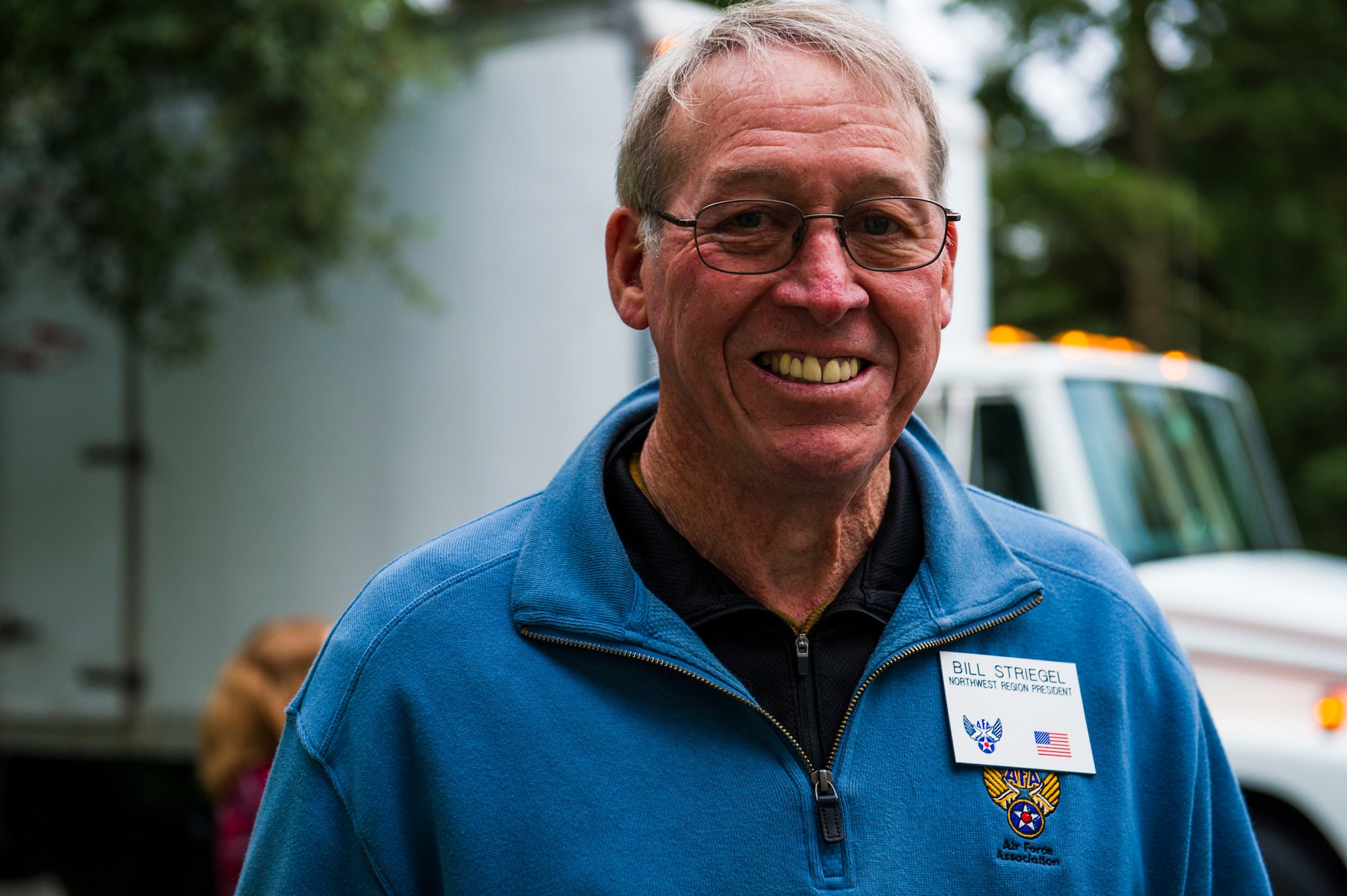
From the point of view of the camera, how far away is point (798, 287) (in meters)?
1.56

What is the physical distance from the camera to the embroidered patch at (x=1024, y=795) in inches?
60.6

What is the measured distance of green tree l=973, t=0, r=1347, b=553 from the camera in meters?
12.7

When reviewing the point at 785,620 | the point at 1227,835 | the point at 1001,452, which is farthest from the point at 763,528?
the point at 1001,452

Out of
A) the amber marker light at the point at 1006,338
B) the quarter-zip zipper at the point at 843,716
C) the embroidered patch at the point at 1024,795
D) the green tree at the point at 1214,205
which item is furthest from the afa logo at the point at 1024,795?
the green tree at the point at 1214,205

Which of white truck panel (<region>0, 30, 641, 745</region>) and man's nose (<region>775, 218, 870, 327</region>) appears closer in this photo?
man's nose (<region>775, 218, 870, 327</region>)

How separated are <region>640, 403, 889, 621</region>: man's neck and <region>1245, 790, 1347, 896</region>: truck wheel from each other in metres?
3.14

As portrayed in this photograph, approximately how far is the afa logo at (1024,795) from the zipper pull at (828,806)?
0.64 ft

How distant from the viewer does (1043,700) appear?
1627 millimetres

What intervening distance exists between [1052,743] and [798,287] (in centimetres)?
63

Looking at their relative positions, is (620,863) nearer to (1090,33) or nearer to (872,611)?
(872,611)

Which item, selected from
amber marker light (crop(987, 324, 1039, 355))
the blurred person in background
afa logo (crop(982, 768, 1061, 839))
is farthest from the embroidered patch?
amber marker light (crop(987, 324, 1039, 355))

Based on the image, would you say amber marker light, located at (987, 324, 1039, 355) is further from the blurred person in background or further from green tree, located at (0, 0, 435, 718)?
the blurred person in background

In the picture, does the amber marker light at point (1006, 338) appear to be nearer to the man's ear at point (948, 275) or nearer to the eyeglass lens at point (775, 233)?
the man's ear at point (948, 275)

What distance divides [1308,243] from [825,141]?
14.1 meters
